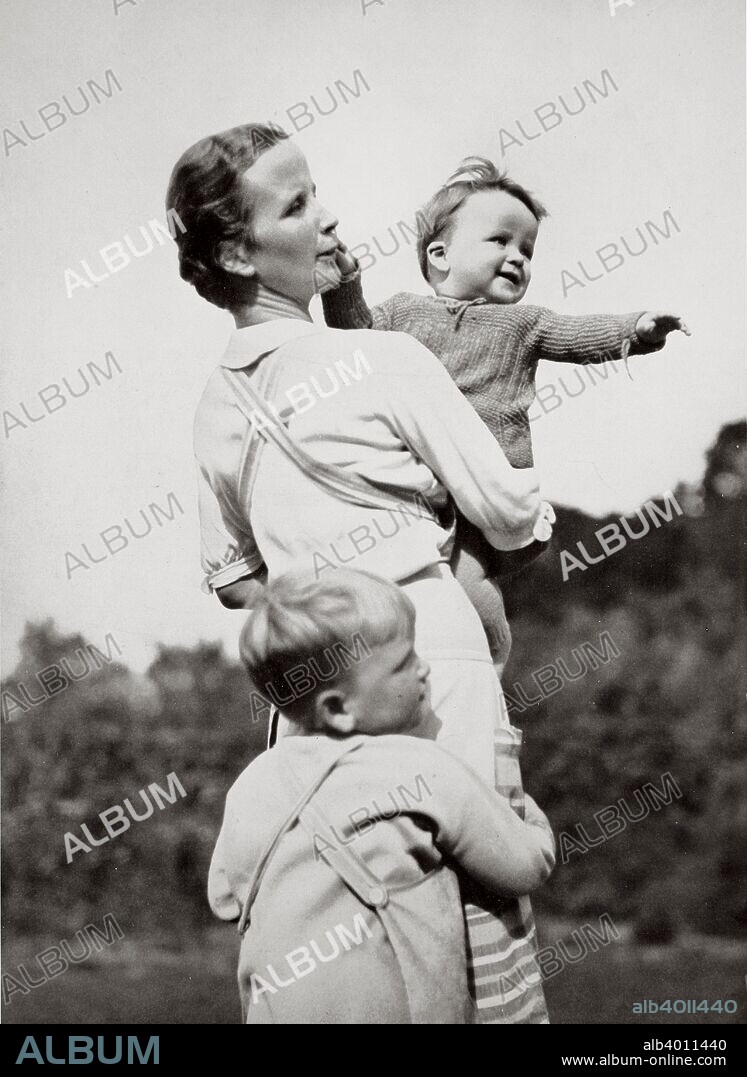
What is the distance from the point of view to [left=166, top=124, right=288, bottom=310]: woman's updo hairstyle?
4887 mm

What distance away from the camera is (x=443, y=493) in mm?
4766

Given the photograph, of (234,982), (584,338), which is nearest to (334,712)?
(234,982)

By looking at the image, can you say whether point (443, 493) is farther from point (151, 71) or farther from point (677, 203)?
point (151, 71)

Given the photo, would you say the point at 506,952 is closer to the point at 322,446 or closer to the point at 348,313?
the point at 322,446

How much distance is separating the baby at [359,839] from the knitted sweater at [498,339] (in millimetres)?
747

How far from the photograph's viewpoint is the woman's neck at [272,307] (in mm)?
4918

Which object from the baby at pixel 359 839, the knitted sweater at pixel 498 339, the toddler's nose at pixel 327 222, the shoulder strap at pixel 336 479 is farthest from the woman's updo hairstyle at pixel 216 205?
the baby at pixel 359 839

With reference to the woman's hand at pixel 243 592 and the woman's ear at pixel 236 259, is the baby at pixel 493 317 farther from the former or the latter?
the woman's hand at pixel 243 592

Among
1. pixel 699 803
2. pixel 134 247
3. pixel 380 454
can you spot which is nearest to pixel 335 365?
pixel 380 454

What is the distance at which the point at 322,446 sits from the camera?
4773 millimetres

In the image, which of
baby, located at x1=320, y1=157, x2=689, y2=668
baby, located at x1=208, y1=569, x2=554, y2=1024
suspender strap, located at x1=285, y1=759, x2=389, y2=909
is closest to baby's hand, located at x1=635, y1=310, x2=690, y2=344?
baby, located at x1=320, y1=157, x2=689, y2=668

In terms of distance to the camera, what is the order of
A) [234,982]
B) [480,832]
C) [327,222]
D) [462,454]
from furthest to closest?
1. [327,222]
2. [234,982]
3. [462,454]
4. [480,832]

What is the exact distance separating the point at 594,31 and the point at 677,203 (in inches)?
26.9

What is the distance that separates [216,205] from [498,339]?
1022 millimetres
